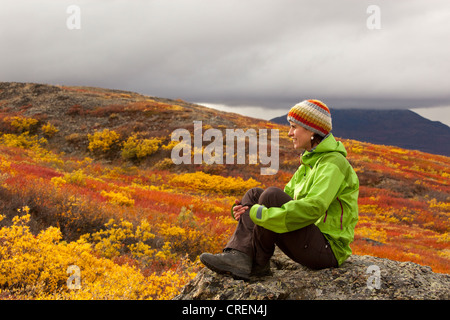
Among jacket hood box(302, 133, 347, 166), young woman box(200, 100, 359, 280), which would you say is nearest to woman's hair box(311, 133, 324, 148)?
young woman box(200, 100, 359, 280)

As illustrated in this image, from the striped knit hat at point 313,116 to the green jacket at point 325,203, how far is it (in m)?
0.13

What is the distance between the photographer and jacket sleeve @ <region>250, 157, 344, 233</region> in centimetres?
309

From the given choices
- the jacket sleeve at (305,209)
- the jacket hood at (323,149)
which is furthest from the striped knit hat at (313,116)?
the jacket sleeve at (305,209)

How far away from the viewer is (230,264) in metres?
3.54

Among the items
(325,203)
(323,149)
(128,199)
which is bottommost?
(128,199)

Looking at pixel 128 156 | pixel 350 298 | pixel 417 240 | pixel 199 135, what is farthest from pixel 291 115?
pixel 199 135

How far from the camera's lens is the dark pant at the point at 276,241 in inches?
135

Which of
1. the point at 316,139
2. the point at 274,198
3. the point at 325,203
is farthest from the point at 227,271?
the point at 316,139

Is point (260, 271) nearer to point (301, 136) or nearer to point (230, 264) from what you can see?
point (230, 264)

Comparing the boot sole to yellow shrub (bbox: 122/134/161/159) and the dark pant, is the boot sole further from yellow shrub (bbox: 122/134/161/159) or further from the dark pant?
yellow shrub (bbox: 122/134/161/159)

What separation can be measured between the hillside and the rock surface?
0.76 m

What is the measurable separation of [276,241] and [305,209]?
0.66 metres
